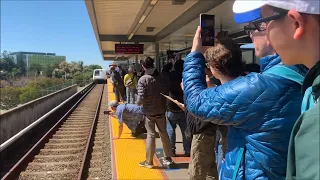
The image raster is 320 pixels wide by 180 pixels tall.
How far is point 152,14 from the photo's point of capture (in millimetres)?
10195

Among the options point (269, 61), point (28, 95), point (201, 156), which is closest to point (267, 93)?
point (269, 61)

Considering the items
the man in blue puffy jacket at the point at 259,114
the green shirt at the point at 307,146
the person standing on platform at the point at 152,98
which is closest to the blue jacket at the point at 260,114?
the man in blue puffy jacket at the point at 259,114

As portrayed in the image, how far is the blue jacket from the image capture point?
60.4 inches

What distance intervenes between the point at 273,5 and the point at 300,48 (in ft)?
0.57

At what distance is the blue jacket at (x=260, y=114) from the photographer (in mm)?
1534

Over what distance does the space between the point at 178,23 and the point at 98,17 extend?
9.07 feet

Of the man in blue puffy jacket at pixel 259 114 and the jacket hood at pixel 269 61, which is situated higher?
the jacket hood at pixel 269 61

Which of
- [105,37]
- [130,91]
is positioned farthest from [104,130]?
[105,37]

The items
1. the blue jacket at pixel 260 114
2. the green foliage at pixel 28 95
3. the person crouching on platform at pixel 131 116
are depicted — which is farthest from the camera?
the green foliage at pixel 28 95

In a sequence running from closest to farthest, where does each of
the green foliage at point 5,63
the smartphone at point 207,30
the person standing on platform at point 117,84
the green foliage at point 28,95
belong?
the smartphone at point 207,30 → the person standing on platform at point 117,84 → the green foliage at point 28,95 → the green foliage at point 5,63

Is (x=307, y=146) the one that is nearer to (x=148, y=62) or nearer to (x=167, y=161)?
(x=148, y=62)

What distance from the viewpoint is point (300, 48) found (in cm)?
100

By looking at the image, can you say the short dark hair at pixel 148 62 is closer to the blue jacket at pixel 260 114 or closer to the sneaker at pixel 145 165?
the sneaker at pixel 145 165

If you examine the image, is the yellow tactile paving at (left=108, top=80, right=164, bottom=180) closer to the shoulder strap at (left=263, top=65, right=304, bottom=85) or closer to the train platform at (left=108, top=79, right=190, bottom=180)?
the train platform at (left=108, top=79, right=190, bottom=180)
